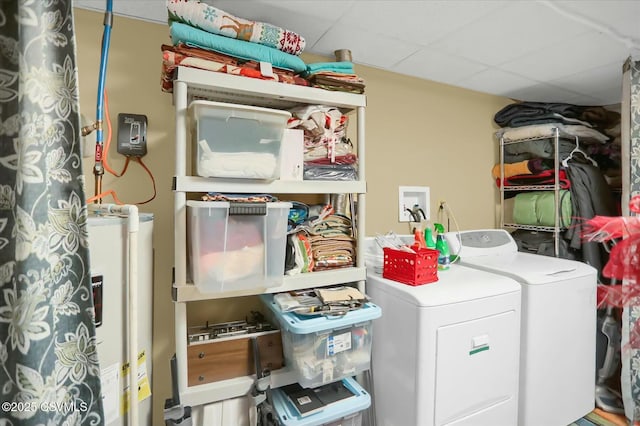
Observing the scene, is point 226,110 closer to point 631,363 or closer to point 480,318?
point 480,318

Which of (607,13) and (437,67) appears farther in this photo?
(437,67)

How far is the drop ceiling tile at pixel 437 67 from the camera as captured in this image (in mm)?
1838

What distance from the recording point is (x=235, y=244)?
113 cm

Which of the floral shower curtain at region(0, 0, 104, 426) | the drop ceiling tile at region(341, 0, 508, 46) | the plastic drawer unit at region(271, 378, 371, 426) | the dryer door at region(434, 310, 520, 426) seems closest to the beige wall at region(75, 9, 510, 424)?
the drop ceiling tile at region(341, 0, 508, 46)

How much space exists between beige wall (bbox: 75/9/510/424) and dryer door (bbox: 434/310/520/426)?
847 millimetres

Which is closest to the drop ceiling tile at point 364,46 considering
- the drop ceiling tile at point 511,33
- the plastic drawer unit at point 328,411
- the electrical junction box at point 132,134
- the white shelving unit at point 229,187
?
the drop ceiling tile at point 511,33

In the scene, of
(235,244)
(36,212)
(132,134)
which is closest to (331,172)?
(235,244)

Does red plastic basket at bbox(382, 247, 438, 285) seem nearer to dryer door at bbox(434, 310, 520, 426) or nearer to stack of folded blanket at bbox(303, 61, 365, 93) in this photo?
dryer door at bbox(434, 310, 520, 426)

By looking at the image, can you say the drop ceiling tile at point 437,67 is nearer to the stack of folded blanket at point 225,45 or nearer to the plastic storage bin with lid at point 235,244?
the stack of folded blanket at point 225,45

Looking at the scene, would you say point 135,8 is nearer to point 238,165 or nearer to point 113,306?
point 238,165

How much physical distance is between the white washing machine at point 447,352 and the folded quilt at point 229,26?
1.17 meters

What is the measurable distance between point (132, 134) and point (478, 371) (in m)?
1.86

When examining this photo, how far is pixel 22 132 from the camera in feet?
1.61

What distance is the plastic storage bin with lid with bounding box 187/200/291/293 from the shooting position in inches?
42.9
